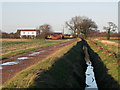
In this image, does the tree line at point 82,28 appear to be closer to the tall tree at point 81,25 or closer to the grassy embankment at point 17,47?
the tall tree at point 81,25

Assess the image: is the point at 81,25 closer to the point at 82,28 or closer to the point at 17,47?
the point at 82,28

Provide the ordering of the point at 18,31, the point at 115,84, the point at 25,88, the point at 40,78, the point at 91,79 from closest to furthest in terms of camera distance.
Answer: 1. the point at 25,88
2. the point at 40,78
3. the point at 115,84
4. the point at 91,79
5. the point at 18,31

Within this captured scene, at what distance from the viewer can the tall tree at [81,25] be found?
80.5 metres

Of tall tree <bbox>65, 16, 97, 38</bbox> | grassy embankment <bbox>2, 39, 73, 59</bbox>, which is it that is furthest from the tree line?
grassy embankment <bbox>2, 39, 73, 59</bbox>

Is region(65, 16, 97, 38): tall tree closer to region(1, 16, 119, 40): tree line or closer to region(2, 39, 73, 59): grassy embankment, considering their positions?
region(1, 16, 119, 40): tree line

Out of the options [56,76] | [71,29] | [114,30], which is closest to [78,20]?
[71,29]

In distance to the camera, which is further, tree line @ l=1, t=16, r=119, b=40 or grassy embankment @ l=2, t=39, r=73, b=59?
tree line @ l=1, t=16, r=119, b=40

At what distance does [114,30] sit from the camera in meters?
87.0

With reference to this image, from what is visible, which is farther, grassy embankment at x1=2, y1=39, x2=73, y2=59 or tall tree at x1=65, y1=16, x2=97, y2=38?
tall tree at x1=65, y1=16, x2=97, y2=38

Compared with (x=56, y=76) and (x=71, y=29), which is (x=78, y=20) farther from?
(x=56, y=76)

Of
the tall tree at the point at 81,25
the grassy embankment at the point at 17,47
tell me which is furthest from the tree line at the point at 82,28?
the grassy embankment at the point at 17,47

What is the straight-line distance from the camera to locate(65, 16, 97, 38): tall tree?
80500 millimetres

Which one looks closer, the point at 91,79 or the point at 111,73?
the point at 111,73

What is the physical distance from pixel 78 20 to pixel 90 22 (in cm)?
721
